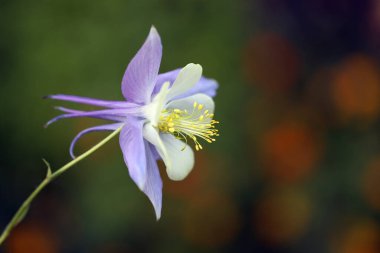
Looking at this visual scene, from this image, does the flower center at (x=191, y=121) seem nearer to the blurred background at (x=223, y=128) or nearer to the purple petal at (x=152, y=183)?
the purple petal at (x=152, y=183)

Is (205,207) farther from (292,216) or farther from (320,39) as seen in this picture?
(320,39)

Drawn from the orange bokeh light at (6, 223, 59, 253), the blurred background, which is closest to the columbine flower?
the blurred background

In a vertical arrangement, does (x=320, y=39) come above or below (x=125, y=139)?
above

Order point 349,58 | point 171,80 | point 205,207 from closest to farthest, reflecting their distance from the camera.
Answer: point 171,80, point 205,207, point 349,58

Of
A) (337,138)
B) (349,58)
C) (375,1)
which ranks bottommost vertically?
(337,138)

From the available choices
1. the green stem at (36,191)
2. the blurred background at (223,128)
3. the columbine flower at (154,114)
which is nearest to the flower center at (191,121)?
the columbine flower at (154,114)

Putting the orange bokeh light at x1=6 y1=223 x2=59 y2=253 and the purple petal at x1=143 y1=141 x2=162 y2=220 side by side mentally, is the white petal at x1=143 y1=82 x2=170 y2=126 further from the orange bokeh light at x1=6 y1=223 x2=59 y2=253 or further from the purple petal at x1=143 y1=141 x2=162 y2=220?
the orange bokeh light at x1=6 y1=223 x2=59 y2=253

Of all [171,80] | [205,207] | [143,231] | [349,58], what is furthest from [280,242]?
[171,80]
